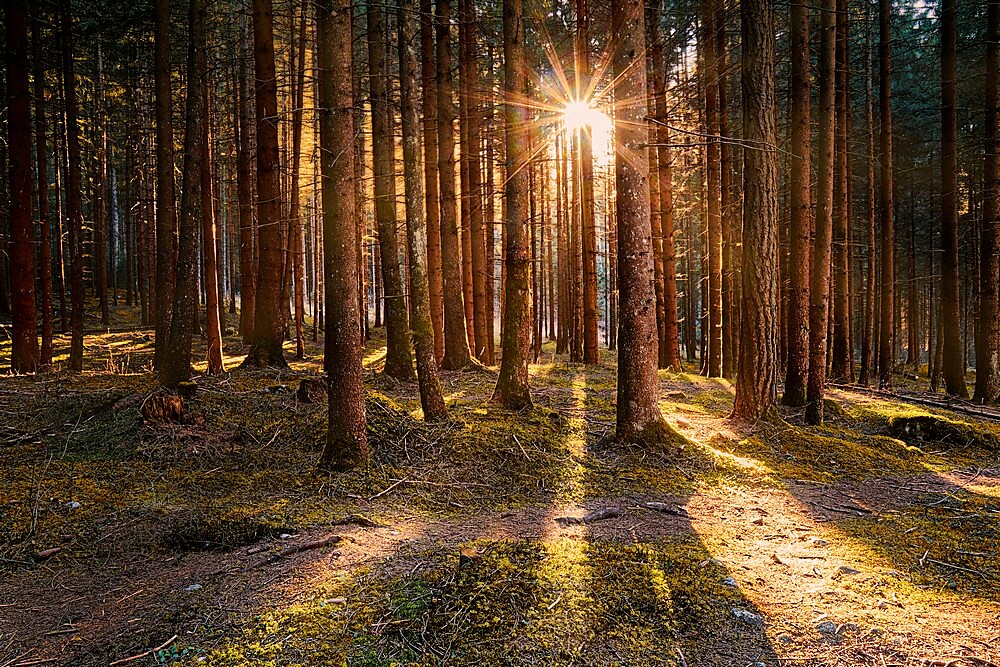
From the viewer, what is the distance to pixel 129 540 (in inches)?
178

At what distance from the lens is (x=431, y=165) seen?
42.3 feet

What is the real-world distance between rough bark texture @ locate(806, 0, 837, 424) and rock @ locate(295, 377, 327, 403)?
8.15 metres

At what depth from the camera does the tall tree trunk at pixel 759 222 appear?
829 centimetres

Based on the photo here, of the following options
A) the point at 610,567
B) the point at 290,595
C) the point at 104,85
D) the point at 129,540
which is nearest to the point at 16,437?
the point at 129,540

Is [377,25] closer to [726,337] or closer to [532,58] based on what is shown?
[532,58]

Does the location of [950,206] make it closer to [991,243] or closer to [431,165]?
[991,243]

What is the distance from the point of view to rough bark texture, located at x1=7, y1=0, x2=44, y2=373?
1077cm

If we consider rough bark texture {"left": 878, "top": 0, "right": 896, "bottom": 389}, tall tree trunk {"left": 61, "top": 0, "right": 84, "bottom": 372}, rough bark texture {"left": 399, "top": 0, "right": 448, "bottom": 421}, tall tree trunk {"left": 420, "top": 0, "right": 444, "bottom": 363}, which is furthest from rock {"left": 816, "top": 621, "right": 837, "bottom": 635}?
rough bark texture {"left": 878, "top": 0, "right": 896, "bottom": 389}

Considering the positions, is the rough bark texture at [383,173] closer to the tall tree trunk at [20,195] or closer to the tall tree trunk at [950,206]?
the tall tree trunk at [20,195]

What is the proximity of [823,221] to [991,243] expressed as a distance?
5501 mm

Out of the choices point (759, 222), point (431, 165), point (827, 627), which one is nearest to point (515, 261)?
point (759, 222)

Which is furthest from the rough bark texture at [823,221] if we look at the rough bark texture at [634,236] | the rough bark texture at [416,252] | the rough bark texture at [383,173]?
the rough bark texture at [383,173]

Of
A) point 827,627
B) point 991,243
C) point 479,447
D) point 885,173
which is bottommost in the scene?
point 827,627

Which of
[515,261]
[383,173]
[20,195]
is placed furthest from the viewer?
[20,195]
